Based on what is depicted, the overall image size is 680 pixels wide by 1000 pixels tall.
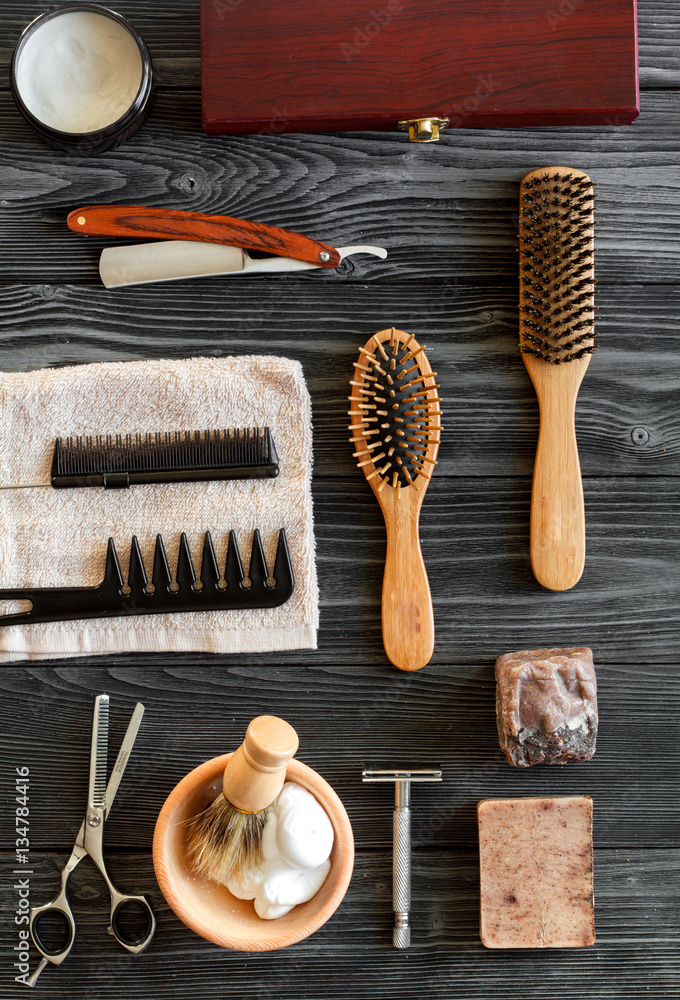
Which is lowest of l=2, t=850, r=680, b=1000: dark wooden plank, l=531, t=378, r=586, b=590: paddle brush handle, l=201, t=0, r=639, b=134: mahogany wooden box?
l=2, t=850, r=680, b=1000: dark wooden plank

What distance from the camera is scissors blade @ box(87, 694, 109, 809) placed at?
778 millimetres

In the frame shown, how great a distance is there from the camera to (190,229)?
79 cm

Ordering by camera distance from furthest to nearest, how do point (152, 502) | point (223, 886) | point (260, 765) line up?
point (152, 502) < point (223, 886) < point (260, 765)

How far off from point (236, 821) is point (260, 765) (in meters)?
0.11

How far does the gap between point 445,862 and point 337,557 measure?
36 centimetres

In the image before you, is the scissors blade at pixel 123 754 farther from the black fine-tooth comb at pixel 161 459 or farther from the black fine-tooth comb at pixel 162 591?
the black fine-tooth comb at pixel 161 459

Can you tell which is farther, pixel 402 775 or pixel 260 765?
pixel 402 775

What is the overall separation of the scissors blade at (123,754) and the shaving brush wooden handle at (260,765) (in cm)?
19

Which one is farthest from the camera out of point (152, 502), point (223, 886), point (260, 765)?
point (152, 502)

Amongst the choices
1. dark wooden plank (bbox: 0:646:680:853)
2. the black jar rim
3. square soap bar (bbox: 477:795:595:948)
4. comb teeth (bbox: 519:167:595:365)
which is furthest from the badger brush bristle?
the black jar rim

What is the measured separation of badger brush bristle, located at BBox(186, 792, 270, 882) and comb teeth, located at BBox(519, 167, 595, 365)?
22.2 inches

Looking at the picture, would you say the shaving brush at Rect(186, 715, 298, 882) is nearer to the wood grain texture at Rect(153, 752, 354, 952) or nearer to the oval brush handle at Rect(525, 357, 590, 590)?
the wood grain texture at Rect(153, 752, 354, 952)

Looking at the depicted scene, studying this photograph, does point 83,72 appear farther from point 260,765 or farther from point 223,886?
point 223,886

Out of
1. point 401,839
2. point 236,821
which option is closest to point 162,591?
point 236,821
